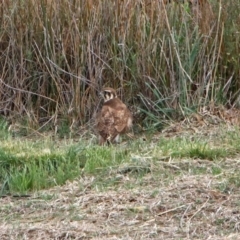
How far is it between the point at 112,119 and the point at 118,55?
3.10 feet

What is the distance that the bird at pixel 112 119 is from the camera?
9.09 metres

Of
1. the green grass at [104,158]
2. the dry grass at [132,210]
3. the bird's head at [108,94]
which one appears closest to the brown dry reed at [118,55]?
the bird's head at [108,94]

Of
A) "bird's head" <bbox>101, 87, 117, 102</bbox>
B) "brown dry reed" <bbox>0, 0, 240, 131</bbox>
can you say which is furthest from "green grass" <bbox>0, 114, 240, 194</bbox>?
"brown dry reed" <bbox>0, 0, 240, 131</bbox>

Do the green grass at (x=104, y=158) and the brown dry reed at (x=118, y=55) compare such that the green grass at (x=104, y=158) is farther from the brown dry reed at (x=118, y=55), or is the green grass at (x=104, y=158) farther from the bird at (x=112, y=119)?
the brown dry reed at (x=118, y=55)

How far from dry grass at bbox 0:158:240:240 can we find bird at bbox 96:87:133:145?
1.72m

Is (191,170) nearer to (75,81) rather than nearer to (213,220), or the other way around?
(213,220)

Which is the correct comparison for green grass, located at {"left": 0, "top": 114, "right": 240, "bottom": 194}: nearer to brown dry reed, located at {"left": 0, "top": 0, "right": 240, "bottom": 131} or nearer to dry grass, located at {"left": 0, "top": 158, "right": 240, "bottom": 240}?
dry grass, located at {"left": 0, "top": 158, "right": 240, "bottom": 240}

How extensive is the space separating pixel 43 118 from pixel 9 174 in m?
2.39

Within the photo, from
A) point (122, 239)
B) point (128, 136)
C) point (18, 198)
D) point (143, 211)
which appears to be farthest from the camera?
point (128, 136)

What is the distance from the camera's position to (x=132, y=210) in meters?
6.59

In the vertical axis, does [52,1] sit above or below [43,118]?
above

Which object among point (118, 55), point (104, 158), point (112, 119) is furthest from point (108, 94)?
point (104, 158)

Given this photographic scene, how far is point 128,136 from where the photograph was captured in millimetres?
9406

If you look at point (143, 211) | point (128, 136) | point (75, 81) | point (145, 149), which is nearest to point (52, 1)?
point (75, 81)
